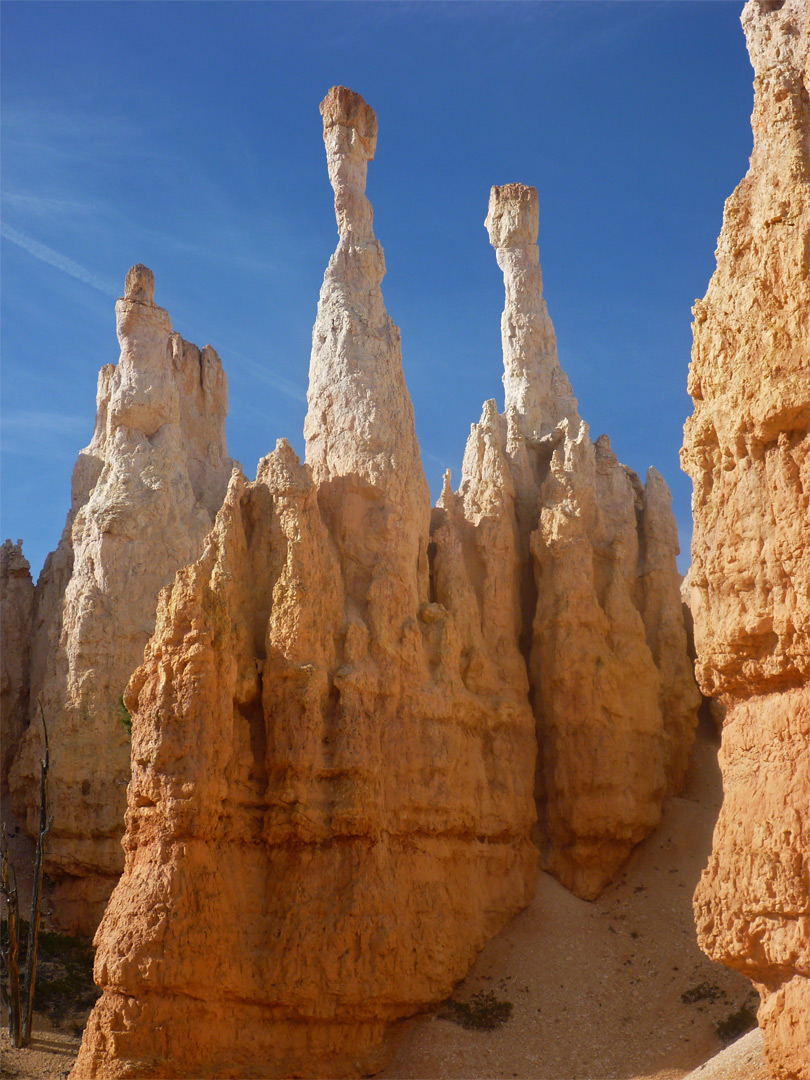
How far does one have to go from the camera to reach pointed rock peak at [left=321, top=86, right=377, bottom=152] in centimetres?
2873

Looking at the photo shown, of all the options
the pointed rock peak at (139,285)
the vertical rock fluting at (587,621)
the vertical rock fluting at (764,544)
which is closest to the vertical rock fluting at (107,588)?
the pointed rock peak at (139,285)

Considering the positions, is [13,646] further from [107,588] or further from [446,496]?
[446,496]

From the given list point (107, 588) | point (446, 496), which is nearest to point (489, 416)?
point (446, 496)

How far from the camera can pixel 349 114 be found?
28.8m

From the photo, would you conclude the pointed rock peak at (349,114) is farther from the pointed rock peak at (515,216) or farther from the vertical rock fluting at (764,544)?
the vertical rock fluting at (764,544)

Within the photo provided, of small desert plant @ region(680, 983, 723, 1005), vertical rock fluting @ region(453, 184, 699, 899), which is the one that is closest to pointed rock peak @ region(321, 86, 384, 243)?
vertical rock fluting @ region(453, 184, 699, 899)

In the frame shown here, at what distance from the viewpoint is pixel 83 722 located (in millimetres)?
30141

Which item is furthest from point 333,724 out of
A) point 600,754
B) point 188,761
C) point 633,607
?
point 633,607

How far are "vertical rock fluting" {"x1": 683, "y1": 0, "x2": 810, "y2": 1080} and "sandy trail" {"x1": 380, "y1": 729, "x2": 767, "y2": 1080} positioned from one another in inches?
301

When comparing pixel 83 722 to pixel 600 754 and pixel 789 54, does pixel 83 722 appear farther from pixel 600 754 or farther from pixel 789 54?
pixel 789 54

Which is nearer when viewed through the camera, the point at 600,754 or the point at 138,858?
the point at 138,858

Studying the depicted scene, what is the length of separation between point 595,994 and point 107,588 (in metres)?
16.5

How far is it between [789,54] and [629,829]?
17.1 metres

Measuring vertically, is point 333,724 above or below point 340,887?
above
